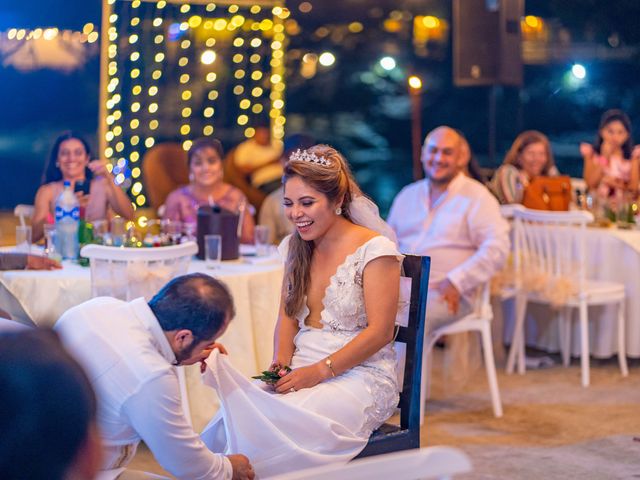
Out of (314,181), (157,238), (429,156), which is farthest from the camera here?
(429,156)

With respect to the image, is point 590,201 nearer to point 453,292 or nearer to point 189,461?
point 453,292

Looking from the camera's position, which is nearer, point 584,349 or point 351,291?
point 351,291

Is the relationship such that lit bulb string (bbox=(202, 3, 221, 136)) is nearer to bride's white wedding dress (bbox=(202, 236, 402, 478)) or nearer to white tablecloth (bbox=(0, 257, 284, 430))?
white tablecloth (bbox=(0, 257, 284, 430))

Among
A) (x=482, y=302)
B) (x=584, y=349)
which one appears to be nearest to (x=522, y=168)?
(x=584, y=349)

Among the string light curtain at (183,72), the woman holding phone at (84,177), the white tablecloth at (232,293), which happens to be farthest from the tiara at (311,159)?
the string light curtain at (183,72)

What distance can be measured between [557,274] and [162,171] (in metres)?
3.30

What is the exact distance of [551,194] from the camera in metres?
6.27

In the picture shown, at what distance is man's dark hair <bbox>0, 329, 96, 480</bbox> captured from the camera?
1.18 metres

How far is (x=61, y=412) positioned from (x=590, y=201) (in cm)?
565

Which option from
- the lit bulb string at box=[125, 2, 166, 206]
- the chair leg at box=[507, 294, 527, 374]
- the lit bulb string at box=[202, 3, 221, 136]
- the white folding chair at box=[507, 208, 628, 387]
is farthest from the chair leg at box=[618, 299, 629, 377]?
the lit bulb string at box=[202, 3, 221, 136]

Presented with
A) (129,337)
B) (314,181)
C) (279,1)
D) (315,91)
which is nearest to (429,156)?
(314,181)

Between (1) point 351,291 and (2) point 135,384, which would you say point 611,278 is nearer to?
(1) point 351,291

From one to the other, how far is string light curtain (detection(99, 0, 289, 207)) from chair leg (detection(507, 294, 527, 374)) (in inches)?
123

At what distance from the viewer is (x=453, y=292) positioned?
4.92 metres
